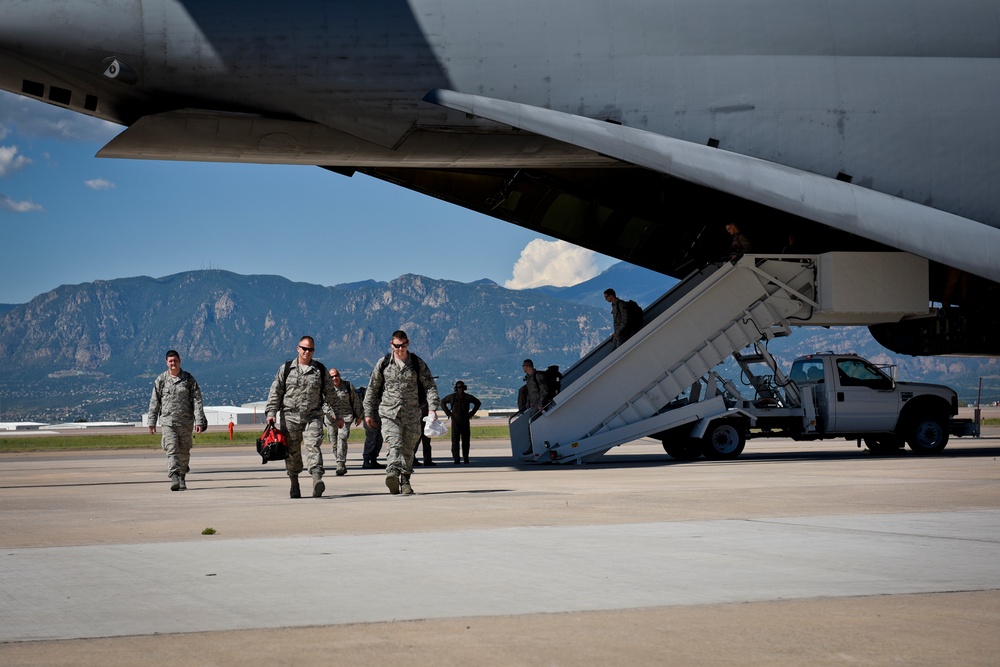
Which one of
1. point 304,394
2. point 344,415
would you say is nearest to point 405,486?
point 304,394

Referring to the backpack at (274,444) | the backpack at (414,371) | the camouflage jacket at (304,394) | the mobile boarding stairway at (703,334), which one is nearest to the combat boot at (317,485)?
the backpack at (274,444)

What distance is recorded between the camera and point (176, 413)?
16328 mm

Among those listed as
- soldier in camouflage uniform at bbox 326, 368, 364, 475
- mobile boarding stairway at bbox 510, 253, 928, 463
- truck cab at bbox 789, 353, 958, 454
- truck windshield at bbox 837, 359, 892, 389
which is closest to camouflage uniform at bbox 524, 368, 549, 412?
mobile boarding stairway at bbox 510, 253, 928, 463

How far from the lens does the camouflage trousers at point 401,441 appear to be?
14.0 meters

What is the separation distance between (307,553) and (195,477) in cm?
1187

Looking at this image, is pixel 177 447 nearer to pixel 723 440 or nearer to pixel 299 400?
pixel 299 400

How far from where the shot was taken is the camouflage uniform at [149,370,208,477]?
1616 cm

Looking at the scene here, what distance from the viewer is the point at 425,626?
5805 mm

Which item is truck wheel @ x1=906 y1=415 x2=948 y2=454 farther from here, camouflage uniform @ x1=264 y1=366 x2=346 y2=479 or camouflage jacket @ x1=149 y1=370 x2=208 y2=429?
camouflage jacket @ x1=149 y1=370 x2=208 y2=429

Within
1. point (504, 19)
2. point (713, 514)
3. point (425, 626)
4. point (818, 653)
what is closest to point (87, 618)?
point (425, 626)

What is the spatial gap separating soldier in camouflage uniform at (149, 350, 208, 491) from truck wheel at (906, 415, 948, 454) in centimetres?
1412

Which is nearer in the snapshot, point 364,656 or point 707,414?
point 364,656

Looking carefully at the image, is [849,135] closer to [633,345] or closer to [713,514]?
[633,345]

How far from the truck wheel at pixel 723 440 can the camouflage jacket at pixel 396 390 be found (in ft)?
30.5
